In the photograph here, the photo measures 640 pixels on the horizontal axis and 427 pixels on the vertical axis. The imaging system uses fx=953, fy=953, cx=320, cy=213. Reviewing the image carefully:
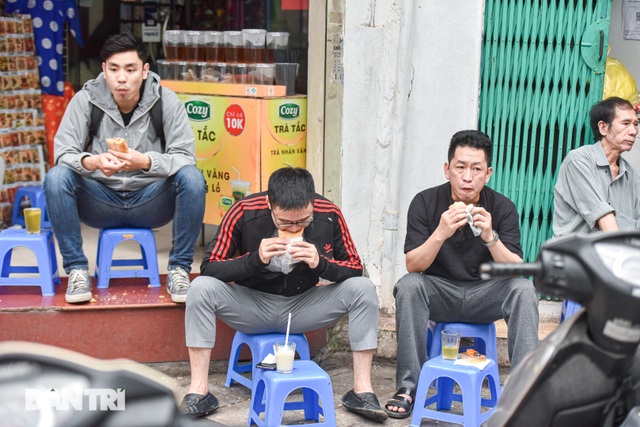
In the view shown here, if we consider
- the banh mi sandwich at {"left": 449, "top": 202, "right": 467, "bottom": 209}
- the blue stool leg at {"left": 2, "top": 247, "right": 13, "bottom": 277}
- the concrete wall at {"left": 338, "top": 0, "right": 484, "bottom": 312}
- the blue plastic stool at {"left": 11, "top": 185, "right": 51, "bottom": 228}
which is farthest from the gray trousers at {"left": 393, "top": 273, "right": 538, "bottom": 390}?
the blue plastic stool at {"left": 11, "top": 185, "right": 51, "bottom": 228}

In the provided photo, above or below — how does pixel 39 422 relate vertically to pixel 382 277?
above

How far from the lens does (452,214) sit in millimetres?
4551

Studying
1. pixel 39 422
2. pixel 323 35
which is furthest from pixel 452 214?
pixel 39 422

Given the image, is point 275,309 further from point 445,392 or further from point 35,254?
point 35,254

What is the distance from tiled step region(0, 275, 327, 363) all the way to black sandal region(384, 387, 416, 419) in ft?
3.27

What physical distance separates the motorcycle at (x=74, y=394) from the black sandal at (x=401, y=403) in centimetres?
321

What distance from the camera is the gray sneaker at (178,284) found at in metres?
5.02

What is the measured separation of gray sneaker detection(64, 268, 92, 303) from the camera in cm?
494

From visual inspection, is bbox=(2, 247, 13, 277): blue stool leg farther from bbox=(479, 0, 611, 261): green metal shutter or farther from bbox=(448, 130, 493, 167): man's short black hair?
bbox=(479, 0, 611, 261): green metal shutter

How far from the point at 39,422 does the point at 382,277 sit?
4.24 meters

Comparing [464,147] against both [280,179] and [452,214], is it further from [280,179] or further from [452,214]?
[280,179]

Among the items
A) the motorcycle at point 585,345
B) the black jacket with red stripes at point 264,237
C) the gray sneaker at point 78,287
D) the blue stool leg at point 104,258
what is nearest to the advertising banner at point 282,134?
the blue stool leg at point 104,258

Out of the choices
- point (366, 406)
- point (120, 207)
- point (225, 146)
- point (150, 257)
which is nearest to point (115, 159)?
point (120, 207)

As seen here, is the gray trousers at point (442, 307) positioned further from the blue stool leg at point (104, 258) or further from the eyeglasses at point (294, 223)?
the blue stool leg at point (104, 258)
